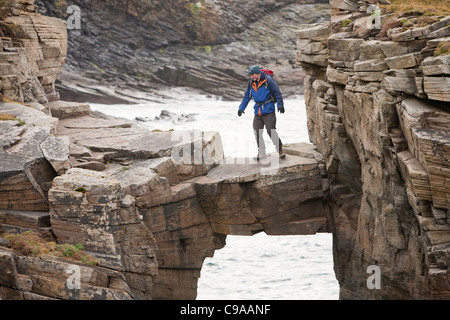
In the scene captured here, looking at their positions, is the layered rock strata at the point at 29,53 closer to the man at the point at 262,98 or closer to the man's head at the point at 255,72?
the man at the point at 262,98

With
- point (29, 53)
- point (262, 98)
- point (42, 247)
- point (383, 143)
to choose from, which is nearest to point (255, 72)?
point (262, 98)

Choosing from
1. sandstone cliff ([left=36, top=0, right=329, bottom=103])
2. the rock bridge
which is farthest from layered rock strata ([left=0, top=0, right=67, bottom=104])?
sandstone cliff ([left=36, top=0, right=329, bottom=103])

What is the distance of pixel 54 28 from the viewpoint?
25516 mm

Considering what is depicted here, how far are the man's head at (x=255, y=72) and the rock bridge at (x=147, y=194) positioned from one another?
9.83 feet

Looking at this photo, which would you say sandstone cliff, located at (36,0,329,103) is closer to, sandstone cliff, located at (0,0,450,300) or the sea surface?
the sea surface

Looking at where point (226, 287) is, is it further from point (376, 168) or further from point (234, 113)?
point (234, 113)

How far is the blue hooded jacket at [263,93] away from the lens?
1934 centimetres

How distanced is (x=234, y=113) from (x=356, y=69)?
3141 cm

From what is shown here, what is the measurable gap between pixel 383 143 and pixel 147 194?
6.75 m

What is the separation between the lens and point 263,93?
64.2 feet

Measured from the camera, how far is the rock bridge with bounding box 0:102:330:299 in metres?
15.8

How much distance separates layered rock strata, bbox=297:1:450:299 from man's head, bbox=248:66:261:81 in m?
2.42

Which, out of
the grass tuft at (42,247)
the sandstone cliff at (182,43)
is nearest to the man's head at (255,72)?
the grass tuft at (42,247)

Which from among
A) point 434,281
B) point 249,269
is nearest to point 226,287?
point 249,269
